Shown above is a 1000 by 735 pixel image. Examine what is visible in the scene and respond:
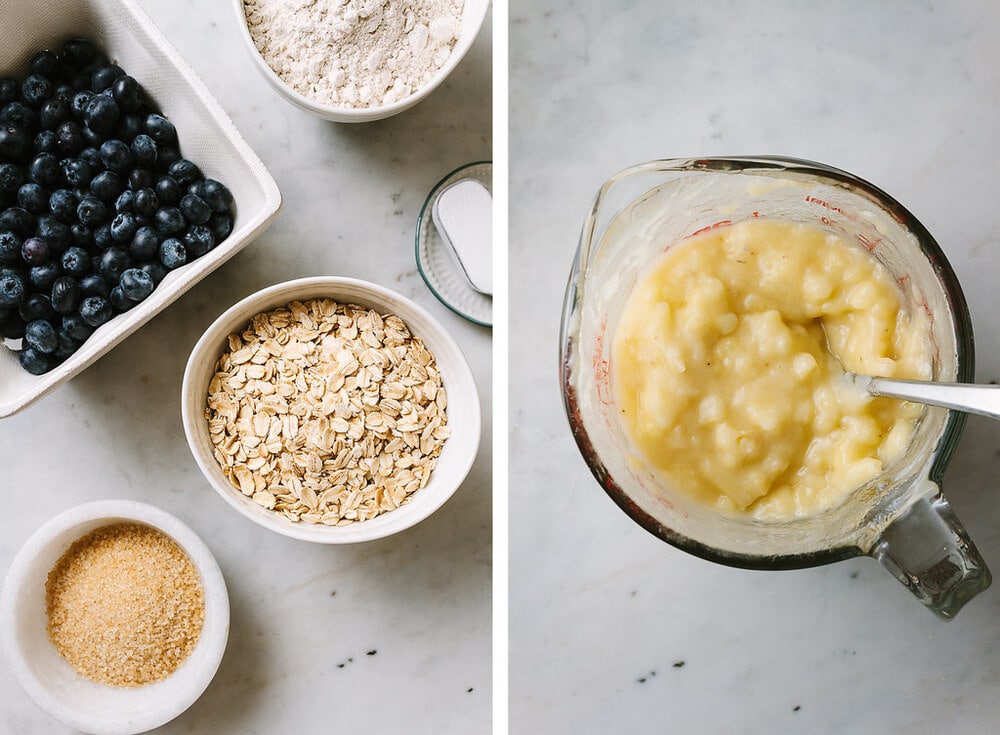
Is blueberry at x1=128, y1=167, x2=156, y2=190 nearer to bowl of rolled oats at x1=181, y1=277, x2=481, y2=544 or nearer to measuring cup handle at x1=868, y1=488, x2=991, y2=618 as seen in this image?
bowl of rolled oats at x1=181, y1=277, x2=481, y2=544

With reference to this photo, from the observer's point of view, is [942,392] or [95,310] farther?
[95,310]

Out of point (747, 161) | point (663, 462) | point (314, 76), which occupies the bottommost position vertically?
point (663, 462)

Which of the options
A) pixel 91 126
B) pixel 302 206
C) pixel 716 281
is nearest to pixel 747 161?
pixel 716 281

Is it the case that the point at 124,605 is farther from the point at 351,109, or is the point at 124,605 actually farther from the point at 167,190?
the point at 351,109

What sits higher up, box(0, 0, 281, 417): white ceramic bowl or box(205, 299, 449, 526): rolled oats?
box(0, 0, 281, 417): white ceramic bowl

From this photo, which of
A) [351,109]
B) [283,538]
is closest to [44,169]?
[351,109]

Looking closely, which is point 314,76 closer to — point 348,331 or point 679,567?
point 348,331

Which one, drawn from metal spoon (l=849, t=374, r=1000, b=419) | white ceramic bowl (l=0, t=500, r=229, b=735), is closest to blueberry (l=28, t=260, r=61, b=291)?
white ceramic bowl (l=0, t=500, r=229, b=735)
